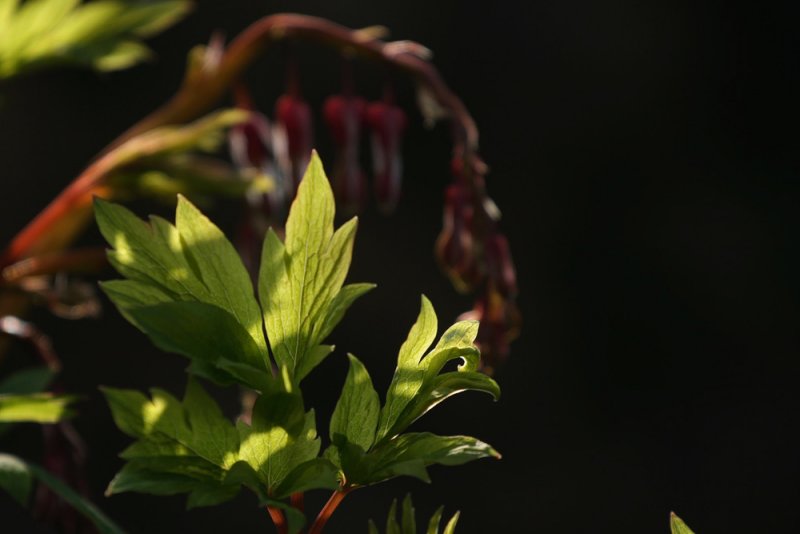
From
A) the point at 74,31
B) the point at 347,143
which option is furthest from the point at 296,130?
the point at 74,31

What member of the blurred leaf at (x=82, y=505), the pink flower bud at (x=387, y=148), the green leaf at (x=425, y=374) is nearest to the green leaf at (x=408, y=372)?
the green leaf at (x=425, y=374)

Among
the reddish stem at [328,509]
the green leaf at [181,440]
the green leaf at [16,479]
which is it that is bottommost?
the green leaf at [16,479]

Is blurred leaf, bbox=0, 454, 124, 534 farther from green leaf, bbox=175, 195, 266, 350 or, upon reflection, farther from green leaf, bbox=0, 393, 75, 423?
green leaf, bbox=175, 195, 266, 350

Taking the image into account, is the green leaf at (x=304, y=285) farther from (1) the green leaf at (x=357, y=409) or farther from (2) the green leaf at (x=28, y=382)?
(2) the green leaf at (x=28, y=382)

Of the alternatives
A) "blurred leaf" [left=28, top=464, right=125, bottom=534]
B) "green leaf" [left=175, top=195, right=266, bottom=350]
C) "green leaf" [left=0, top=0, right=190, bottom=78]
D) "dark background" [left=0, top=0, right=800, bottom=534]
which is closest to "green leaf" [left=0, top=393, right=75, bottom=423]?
"blurred leaf" [left=28, top=464, right=125, bottom=534]

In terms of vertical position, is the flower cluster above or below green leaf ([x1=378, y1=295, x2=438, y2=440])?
below

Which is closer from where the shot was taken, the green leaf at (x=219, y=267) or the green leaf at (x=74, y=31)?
the green leaf at (x=219, y=267)

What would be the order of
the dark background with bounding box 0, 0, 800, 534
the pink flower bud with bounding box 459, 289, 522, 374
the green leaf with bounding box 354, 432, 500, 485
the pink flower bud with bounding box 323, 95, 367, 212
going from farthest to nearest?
the dark background with bounding box 0, 0, 800, 534 < the pink flower bud with bounding box 323, 95, 367, 212 < the pink flower bud with bounding box 459, 289, 522, 374 < the green leaf with bounding box 354, 432, 500, 485
